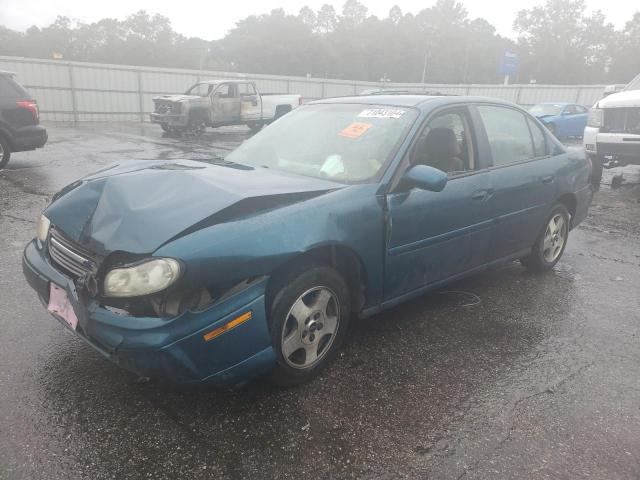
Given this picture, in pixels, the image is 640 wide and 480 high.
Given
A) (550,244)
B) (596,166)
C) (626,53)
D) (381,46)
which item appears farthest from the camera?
(381,46)

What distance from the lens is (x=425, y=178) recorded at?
2.90 m

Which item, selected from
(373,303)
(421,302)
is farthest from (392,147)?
(421,302)

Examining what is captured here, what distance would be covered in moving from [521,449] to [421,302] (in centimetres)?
167

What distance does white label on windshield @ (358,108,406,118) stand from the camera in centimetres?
Result: 336

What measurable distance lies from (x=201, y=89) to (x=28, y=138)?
1005cm

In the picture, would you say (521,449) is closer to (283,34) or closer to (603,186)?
(603,186)

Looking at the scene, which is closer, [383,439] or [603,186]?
[383,439]

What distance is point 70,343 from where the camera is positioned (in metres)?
3.01

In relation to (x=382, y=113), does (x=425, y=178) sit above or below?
below

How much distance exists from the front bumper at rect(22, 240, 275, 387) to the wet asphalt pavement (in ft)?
0.73

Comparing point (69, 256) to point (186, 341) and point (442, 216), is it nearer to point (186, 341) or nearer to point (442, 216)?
point (186, 341)

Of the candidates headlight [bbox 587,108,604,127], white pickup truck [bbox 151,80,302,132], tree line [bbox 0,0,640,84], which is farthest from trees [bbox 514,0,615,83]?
headlight [bbox 587,108,604,127]

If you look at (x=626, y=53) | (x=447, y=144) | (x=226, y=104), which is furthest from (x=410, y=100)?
(x=626, y=53)

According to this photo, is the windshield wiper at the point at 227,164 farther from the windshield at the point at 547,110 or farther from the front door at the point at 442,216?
the windshield at the point at 547,110
